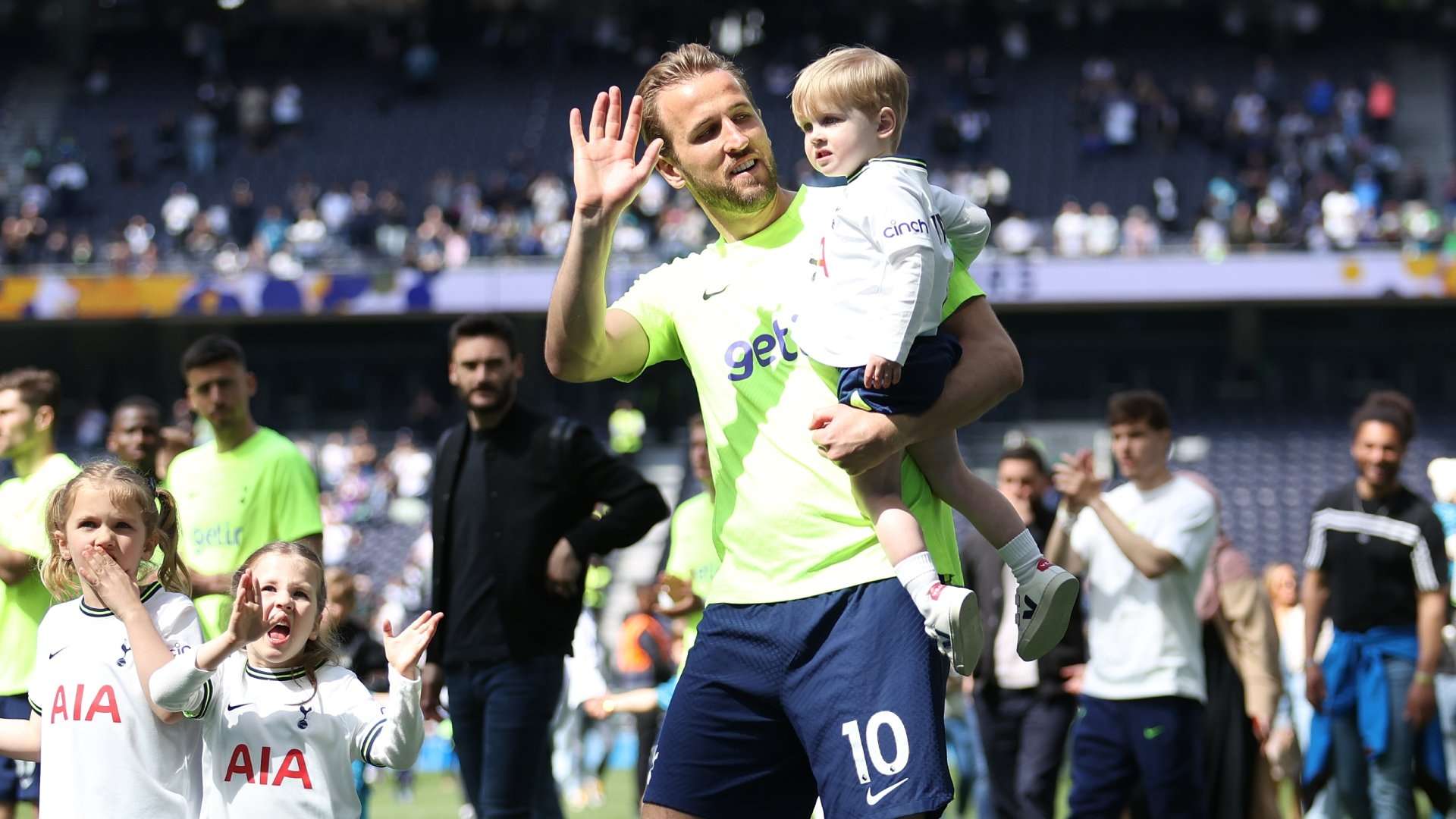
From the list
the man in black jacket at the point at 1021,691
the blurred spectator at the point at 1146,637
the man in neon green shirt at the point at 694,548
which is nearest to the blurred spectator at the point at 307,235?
the man in neon green shirt at the point at 694,548

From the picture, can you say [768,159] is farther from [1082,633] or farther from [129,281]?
[129,281]

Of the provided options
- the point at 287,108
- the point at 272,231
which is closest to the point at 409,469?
the point at 272,231

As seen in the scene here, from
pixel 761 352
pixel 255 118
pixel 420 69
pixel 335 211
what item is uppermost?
pixel 420 69

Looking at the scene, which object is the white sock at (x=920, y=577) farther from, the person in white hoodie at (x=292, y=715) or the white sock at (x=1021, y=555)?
the person in white hoodie at (x=292, y=715)

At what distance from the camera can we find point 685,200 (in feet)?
93.1

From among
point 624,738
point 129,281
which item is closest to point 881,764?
point 624,738

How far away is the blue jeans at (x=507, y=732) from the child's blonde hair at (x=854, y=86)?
2860 mm

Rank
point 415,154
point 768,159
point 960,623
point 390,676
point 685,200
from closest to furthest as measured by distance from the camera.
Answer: point 960,623 → point 768,159 → point 390,676 → point 685,200 → point 415,154

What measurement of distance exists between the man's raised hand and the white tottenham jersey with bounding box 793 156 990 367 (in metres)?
0.42

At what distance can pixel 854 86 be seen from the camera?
12.5 ft

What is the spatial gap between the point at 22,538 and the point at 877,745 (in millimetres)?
4029

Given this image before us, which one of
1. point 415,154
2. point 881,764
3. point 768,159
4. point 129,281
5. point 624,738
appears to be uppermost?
point 415,154

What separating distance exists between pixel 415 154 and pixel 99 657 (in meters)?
28.4

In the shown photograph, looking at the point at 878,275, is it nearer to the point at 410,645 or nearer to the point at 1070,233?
the point at 410,645
